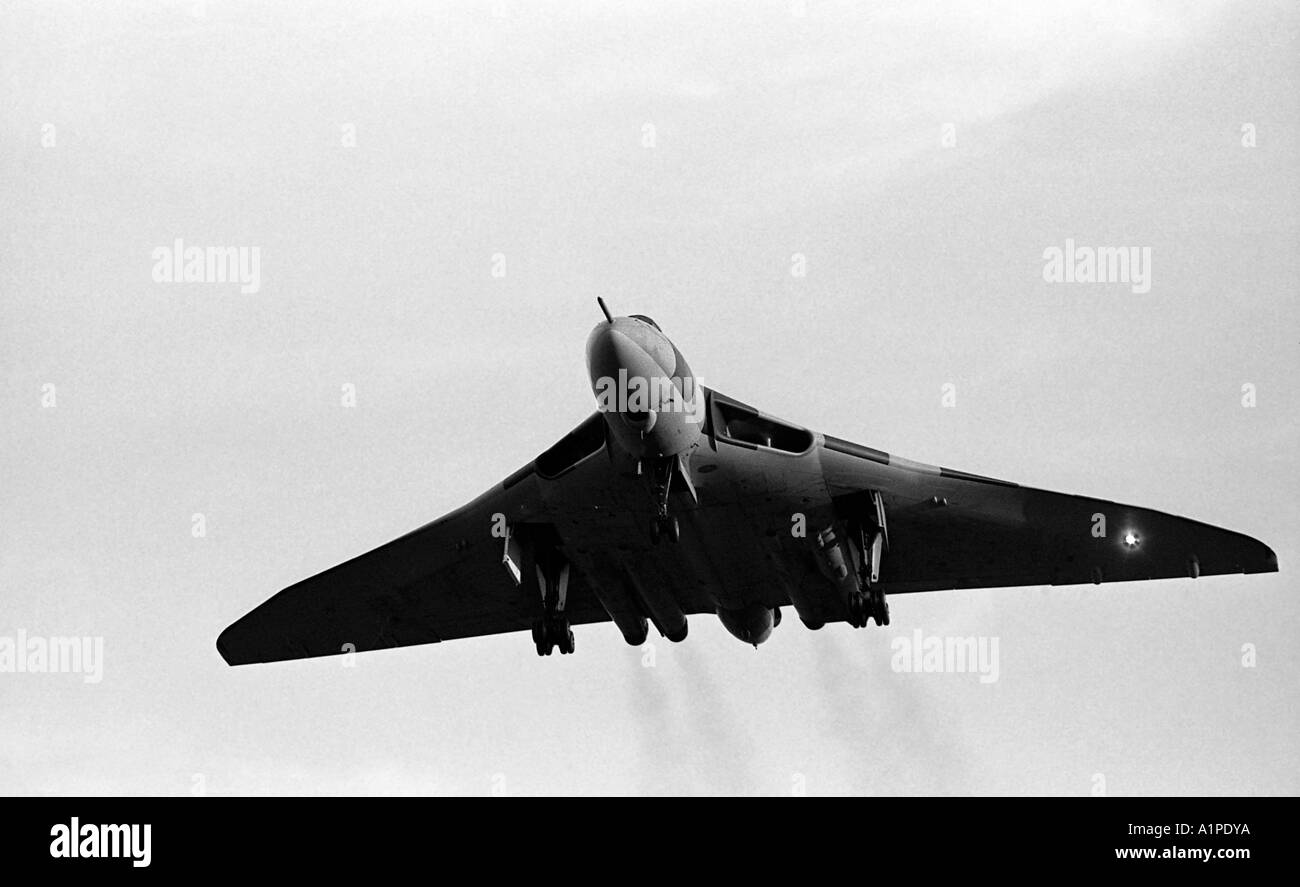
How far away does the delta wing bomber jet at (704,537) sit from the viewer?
34969mm

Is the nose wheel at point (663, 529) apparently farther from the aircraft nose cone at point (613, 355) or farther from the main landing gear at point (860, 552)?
the main landing gear at point (860, 552)

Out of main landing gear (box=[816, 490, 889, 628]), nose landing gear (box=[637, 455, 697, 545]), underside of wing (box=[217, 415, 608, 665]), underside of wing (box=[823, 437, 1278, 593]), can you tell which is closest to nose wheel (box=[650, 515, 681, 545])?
nose landing gear (box=[637, 455, 697, 545])

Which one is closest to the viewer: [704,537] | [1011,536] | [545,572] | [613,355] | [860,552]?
[613,355]

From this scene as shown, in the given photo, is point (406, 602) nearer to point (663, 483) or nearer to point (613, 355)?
point (663, 483)

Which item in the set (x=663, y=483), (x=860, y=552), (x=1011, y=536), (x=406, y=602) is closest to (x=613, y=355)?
(x=663, y=483)

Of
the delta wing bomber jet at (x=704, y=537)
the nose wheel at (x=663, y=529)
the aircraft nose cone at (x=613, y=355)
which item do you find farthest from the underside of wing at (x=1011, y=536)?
the aircraft nose cone at (x=613, y=355)

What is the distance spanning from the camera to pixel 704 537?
36.8 meters

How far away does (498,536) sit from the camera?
3866 centimetres

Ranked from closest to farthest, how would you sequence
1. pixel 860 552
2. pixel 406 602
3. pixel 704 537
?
1. pixel 704 537
2. pixel 860 552
3. pixel 406 602
